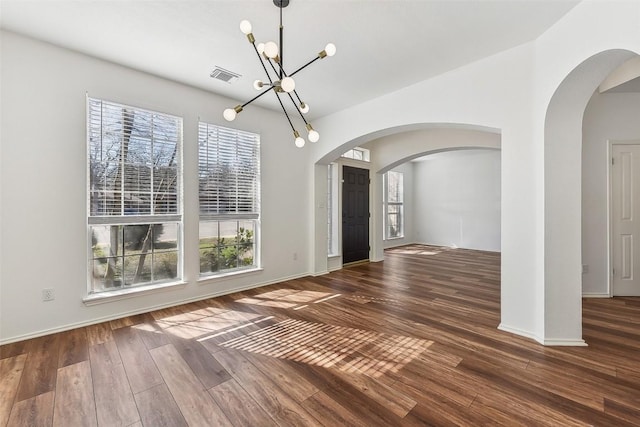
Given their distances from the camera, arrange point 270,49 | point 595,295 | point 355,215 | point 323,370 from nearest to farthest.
Answer: point 270,49
point 323,370
point 595,295
point 355,215

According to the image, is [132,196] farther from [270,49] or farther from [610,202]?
[610,202]

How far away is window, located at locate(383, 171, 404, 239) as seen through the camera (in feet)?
29.6

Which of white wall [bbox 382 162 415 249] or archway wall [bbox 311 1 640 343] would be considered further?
white wall [bbox 382 162 415 249]

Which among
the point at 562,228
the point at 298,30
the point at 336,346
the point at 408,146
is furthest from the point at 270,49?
the point at 408,146

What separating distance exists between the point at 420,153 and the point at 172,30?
4843 mm

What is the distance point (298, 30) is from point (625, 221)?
5134 millimetres

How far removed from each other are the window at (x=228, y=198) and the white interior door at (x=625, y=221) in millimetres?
5307

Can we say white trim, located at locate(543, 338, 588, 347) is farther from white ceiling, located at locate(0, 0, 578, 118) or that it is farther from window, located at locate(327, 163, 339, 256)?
window, located at locate(327, 163, 339, 256)

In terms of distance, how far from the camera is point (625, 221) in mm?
3980

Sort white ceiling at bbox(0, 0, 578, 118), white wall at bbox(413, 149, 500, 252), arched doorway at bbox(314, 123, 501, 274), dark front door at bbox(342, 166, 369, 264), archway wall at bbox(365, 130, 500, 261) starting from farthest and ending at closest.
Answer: white wall at bbox(413, 149, 500, 252)
dark front door at bbox(342, 166, 369, 264)
archway wall at bbox(365, 130, 500, 261)
arched doorway at bbox(314, 123, 501, 274)
white ceiling at bbox(0, 0, 578, 118)

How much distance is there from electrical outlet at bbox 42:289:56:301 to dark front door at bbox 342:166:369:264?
460 centimetres

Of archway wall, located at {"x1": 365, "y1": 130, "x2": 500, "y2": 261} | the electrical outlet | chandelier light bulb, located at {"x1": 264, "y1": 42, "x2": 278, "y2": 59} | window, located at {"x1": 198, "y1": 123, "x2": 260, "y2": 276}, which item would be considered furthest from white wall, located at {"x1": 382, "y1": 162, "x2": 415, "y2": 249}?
the electrical outlet

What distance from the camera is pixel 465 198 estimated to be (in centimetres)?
886

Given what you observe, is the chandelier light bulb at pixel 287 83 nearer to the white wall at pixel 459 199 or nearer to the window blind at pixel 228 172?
the window blind at pixel 228 172
